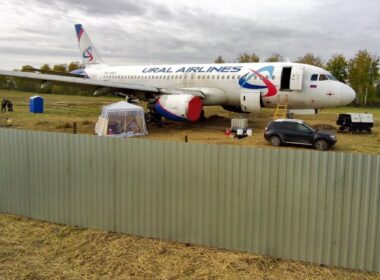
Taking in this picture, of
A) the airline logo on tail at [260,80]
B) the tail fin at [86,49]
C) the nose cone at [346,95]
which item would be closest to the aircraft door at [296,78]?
the airline logo on tail at [260,80]

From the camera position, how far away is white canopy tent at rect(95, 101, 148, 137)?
1964 centimetres

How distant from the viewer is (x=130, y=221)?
730 cm

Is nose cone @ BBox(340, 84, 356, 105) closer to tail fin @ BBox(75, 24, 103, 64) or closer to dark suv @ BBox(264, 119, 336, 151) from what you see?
dark suv @ BBox(264, 119, 336, 151)

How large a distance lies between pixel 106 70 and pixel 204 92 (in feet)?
36.0

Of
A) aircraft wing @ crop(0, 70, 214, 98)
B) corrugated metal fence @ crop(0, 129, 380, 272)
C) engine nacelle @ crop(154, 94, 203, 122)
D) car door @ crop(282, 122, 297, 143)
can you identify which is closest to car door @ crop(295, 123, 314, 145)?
car door @ crop(282, 122, 297, 143)

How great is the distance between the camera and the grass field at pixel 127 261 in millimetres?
5812

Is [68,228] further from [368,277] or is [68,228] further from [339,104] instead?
[339,104]

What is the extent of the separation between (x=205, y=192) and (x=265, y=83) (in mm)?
15784

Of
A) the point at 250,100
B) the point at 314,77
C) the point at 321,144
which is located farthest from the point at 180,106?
the point at 321,144

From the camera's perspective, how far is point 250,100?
21.7 meters

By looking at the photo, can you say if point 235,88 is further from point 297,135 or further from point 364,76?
point 364,76

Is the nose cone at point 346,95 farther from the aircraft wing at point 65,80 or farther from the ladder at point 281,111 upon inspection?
the aircraft wing at point 65,80

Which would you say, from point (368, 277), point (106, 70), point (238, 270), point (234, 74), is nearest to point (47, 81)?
point (106, 70)

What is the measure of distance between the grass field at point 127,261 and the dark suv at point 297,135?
11.2 m
